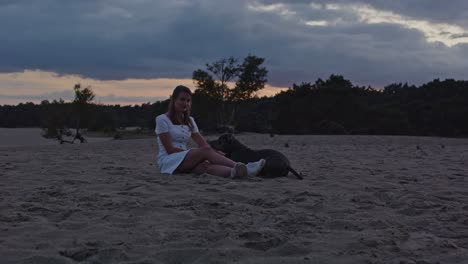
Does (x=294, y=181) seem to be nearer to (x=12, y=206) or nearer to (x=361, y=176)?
(x=361, y=176)

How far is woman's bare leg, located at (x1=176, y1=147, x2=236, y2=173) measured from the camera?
22.7 ft

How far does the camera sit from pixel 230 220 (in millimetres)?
4004

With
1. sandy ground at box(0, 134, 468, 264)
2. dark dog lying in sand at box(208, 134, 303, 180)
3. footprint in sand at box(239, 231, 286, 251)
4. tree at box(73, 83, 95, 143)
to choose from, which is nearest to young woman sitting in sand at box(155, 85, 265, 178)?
dark dog lying in sand at box(208, 134, 303, 180)

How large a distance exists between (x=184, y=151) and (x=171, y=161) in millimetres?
232

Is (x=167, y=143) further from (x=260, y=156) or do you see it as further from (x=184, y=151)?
(x=260, y=156)

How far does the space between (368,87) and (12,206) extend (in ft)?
126

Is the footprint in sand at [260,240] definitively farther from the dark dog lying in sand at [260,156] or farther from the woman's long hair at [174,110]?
the woman's long hair at [174,110]

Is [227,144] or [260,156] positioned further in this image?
[227,144]

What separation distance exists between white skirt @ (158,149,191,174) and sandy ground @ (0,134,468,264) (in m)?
0.40

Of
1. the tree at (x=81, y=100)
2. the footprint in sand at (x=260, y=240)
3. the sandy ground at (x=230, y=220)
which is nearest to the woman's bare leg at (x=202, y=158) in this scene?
the sandy ground at (x=230, y=220)

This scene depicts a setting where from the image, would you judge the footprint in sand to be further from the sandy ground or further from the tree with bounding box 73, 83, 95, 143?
the tree with bounding box 73, 83, 95, 143

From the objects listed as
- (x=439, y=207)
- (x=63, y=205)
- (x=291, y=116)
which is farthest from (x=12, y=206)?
(x=291, y=116)

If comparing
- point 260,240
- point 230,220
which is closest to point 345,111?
point 230,220

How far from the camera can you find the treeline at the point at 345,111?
30375 mm
